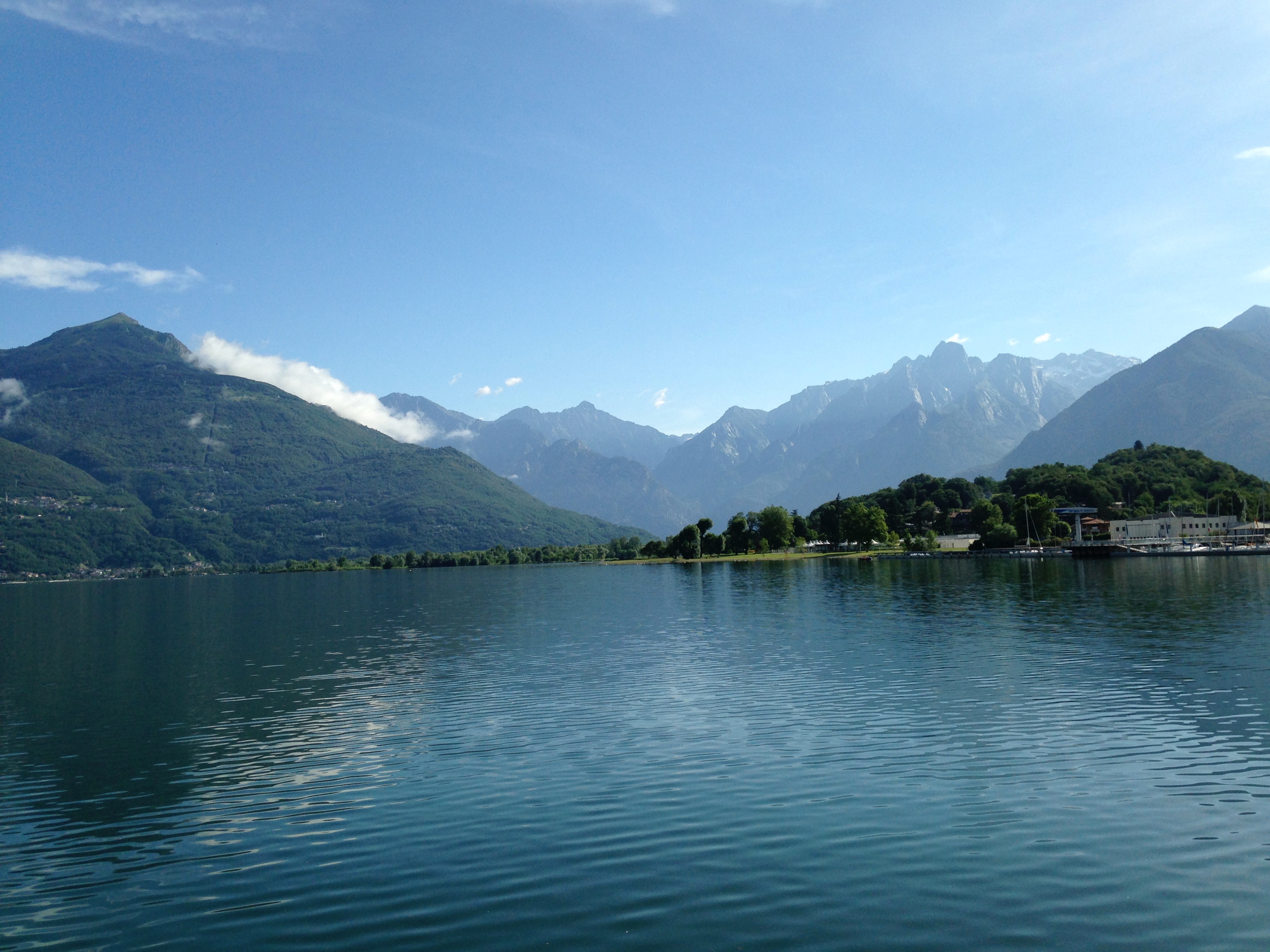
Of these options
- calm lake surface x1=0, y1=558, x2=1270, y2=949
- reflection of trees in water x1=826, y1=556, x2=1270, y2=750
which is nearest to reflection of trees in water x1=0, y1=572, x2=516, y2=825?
calm lake surface x1=0, y1=558, x2=1270, y2=949

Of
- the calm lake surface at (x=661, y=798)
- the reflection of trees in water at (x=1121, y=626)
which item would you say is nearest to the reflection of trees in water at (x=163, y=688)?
the calm lake surface at (x=661, y=798)

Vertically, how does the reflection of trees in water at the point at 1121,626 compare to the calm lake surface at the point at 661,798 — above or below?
below

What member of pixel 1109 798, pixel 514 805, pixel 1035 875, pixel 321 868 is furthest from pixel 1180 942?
pixel 321 868

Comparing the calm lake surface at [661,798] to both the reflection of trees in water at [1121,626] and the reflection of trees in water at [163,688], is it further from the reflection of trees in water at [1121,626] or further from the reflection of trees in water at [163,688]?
the reflection of trees in water at [1121,626]

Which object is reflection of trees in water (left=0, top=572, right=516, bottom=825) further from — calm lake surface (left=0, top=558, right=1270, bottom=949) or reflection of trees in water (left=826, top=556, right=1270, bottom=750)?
reflection of trees in water (left=826, top=556, right=1270, bottom=750)

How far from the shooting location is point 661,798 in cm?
2200

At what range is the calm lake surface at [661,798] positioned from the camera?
48.2ft

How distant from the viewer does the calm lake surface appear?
48.2ft

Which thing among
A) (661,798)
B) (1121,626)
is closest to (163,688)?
(661,798)

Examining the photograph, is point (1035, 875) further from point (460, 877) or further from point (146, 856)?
point (146, 856)

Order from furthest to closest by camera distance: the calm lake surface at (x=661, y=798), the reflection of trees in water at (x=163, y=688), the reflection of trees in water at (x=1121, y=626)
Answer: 1. the reflection of trees in water at (x=1121, y=626)
2. the reflection of trees in water at (x=163, y=688)
3. the calm lake surface at (x=661, y=798)

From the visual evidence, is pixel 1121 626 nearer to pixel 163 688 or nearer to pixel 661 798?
pixel 661 798

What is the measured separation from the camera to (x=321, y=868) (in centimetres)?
1786

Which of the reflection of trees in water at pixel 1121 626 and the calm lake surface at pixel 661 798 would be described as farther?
the reflection of trees in water at pixel 1121 626
